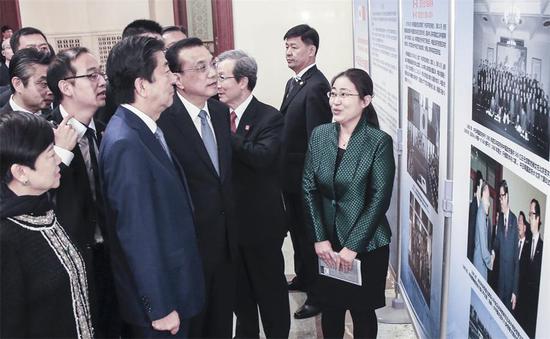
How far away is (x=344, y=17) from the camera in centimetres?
542

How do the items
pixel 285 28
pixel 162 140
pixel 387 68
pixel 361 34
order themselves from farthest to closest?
pixel 285 28 → pixel 361 34 → pixel 387 68 → pixel 162 140

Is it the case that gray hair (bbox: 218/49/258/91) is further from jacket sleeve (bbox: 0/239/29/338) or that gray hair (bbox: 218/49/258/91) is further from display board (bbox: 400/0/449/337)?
jacket sleeve (bbox: 0/239/29/338)

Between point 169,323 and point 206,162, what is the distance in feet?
2.18

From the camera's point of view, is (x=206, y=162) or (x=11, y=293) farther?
(x=206, y=162)

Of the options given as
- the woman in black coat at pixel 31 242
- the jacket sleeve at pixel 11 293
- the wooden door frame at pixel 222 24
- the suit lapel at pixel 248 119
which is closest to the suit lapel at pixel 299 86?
the suit lapel at pixel 248 119

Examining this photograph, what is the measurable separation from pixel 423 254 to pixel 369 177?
18.3 inches

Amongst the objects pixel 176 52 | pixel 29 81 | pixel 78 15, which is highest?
pixel 78 15

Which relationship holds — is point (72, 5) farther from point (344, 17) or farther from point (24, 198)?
point (24, 198)

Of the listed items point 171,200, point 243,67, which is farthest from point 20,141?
point 243,67

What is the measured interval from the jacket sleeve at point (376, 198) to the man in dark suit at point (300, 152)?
95 cm

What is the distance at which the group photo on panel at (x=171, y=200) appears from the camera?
1.66m

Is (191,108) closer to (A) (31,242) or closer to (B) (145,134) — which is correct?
(B) (145,134)

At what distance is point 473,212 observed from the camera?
1863mm

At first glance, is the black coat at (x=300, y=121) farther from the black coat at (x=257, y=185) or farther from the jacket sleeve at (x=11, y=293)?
the jacket sleeve at (x=11, y=293)
